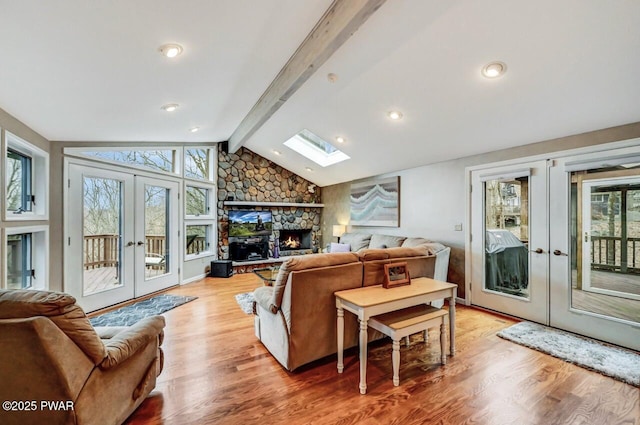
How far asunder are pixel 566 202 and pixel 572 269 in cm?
75

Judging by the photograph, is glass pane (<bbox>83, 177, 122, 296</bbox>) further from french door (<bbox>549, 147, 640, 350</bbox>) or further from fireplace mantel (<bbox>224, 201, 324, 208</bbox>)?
french door (<bbox>549, 147, 640, 350</bbox>)

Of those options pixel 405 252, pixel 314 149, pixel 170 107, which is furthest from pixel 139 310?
pixel 314 149

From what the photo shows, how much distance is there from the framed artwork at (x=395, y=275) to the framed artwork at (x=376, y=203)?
2808mm

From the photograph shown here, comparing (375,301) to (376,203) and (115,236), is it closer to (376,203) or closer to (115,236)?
(376,203)

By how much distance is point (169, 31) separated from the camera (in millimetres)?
2000

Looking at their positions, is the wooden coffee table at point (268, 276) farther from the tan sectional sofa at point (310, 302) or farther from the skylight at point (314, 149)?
the skylight at point (314, 149)

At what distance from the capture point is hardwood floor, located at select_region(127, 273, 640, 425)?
189 centimetres

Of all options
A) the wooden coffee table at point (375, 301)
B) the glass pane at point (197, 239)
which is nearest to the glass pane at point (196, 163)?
the glass pane at point (197, 239)

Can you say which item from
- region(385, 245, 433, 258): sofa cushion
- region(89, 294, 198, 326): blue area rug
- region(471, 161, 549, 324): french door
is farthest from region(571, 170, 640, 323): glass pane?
region(89, 294, 198, 326): blue area rug

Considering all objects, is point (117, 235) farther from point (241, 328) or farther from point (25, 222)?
point (241, 328)

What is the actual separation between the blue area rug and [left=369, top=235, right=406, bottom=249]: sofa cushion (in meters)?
3.30

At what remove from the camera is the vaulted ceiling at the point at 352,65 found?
6.12 ft

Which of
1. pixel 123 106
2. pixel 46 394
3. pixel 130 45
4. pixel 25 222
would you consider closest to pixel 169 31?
pixel 130 45

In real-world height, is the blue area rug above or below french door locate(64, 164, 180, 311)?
below
